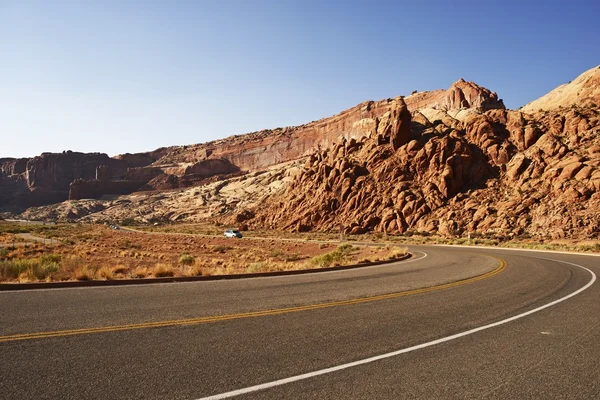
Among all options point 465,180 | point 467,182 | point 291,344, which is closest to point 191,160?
point 465,180

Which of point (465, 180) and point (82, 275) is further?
point (465, 180)

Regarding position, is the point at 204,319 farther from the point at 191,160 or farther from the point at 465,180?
the point at 191,160

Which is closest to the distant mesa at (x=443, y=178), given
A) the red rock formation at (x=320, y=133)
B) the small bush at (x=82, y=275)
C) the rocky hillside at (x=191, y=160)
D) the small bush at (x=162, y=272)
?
the red rock formation at (x=320, y=133)

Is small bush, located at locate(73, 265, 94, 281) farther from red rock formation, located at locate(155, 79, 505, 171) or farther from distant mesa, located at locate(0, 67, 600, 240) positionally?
red rock formation, located at locate(155, 79, 505, 171)

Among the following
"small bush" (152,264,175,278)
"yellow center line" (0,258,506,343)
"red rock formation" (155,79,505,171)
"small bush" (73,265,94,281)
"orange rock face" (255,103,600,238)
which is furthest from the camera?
"red rock formation" (155,79,505,171)

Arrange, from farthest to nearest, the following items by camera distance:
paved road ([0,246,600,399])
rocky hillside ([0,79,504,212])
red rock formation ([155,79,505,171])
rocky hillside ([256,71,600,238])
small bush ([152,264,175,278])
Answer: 1. rocky hillside ([0,79,504,212])
2. red rock formation ([155,79,505,171])
3. rocky hillside ([256,71,600,238])
4. small bush ([152,264,175,278])
5. paved road ([0,246,600,399])

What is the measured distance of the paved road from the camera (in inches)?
183

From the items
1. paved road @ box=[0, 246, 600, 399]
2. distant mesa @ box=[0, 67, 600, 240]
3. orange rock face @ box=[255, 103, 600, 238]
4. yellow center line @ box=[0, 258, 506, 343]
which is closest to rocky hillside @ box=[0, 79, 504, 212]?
distant mesa @ box=[0, 67, 600, 240]

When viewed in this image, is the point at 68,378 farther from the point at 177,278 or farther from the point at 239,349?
the point at 177,278

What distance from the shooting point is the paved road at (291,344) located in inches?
183

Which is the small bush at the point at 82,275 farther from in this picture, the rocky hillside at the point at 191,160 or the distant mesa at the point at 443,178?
the rocky hillside at the point at 191,160

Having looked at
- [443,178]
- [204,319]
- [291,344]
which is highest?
[443,178]

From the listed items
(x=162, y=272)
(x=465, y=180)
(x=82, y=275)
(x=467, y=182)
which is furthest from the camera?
(x=465, y=180)

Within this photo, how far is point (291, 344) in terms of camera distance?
625 centimetres
